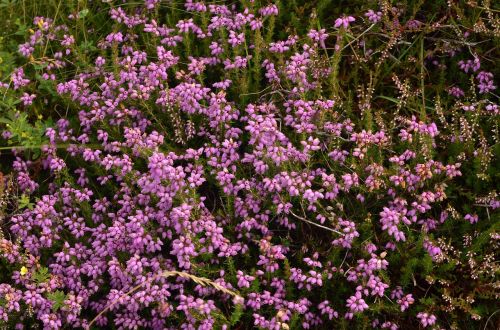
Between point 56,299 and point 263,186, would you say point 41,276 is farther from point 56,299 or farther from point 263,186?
Result: point 263,186

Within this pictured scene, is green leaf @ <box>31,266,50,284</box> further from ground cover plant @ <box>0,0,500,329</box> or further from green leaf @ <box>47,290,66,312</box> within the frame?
green leaf @ <box>47,290,66,312</box>

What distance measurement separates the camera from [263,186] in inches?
161

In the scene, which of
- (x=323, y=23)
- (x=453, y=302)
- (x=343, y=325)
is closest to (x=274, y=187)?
(x=343, y=325)

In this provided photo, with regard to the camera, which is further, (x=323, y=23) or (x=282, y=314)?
(x=323, y=23)

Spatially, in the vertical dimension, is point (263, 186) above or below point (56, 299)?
above

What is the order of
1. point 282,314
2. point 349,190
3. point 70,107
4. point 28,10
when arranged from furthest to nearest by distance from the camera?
point 28,10 → point 70,107 → point 349,190 → point 282,314

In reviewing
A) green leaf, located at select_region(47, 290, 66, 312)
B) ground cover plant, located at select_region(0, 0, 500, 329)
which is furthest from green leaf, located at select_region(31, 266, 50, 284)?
green leaf, located at select_region(47, 290, 66, 312)

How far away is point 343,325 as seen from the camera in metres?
3.78

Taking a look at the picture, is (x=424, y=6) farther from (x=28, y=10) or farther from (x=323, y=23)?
(x=28, y=10)

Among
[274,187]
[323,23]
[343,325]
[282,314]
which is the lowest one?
[343,325]

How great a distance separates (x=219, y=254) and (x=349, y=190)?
106cm

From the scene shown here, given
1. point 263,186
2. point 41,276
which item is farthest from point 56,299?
point 263,186

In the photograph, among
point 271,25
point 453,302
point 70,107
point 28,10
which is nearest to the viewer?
point 453,302

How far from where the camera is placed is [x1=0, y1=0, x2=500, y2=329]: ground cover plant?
378 cm
